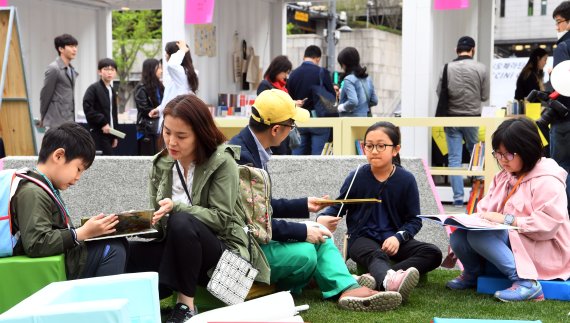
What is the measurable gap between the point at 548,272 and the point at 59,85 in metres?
6.11

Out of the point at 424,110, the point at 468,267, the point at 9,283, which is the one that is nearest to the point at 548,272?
the point at 468,267

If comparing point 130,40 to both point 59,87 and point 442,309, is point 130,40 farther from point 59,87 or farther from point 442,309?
point 442,309

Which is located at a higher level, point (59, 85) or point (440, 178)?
point (59, 85)

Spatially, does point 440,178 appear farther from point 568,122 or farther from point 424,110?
point 568,122

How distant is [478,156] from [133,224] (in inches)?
222

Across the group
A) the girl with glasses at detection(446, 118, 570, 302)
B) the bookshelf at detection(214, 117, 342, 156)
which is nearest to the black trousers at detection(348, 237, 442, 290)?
the girl with glasses at detection(446, 118, 570, 302)

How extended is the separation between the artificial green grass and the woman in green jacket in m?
0.40

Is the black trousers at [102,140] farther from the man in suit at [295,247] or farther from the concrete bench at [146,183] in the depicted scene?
the man in suit at [295,247]

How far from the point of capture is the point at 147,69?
32.8 ft

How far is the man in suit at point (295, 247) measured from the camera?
446 centimetres

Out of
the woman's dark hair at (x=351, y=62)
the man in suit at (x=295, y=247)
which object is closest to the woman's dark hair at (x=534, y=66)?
the woman's dark hair at (x=351, y=62)

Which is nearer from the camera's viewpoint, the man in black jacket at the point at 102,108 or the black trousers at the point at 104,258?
the black trousers at the point at 104,258

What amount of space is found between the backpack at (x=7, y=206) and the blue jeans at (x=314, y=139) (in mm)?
5524

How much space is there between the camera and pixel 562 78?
624 centimetres
